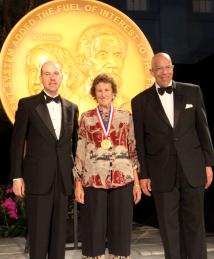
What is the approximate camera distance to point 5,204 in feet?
17.9

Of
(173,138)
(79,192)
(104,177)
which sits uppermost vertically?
(173,138)

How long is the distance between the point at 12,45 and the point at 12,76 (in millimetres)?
263

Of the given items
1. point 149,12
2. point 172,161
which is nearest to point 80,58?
point 172,161

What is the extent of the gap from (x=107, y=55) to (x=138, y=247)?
1.89 metres

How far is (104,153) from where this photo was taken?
9.87 feet

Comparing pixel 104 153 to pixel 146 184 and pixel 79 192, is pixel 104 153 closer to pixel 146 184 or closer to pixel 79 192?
pixel 79 192

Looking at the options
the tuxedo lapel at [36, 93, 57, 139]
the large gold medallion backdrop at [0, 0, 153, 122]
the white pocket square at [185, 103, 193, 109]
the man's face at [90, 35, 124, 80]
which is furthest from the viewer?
the man's face at [90, 35, 124, 80]

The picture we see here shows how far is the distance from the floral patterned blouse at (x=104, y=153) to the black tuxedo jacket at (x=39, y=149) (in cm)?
9

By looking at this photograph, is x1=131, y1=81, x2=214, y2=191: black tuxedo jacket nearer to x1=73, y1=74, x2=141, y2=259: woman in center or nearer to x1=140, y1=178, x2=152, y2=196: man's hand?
x1=140, y1=178, x2=152, y2=196: man's hand

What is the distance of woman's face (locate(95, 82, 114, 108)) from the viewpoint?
10.1ft

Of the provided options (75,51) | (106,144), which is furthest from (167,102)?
(75,51)

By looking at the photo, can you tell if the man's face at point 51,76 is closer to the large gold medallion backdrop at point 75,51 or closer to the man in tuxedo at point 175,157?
the man in tuxedo at point 175,157

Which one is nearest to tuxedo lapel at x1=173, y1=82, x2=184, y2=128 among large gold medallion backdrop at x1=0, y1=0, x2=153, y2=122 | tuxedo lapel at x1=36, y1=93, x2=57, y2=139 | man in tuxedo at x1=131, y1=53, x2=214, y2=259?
man in tuxedo at x1=131, y1=53, x2=214, y2=259

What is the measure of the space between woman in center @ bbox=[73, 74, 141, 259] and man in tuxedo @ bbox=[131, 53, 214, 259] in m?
0.20
